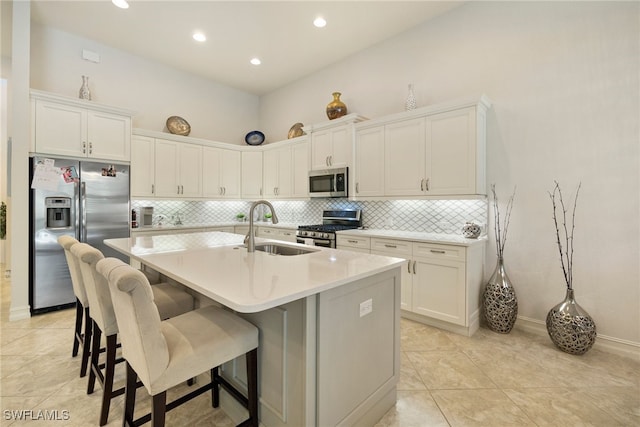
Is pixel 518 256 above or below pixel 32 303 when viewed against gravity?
above

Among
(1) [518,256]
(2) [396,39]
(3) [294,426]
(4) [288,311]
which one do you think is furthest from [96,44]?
(1) [518,256]

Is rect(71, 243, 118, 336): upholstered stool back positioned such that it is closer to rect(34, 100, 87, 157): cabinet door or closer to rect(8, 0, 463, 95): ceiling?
rect(34, 100, 87, 157): cabinet door

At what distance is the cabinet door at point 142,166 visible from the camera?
13.6ft

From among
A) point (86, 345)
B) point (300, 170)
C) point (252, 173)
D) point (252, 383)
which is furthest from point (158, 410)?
point (252, 173)

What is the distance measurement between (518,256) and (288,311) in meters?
2.73

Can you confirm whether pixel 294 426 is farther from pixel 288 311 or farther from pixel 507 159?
pixel 507 159

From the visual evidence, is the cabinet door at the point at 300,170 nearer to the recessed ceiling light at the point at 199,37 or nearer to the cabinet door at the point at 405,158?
the cabinet door at the point at 405,158

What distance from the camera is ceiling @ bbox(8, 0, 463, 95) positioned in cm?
328

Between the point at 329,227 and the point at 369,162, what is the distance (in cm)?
103

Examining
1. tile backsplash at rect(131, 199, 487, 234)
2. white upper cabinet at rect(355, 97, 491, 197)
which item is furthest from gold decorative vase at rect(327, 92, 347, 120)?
tile backsplash at rect(131, 199, 487, 234)

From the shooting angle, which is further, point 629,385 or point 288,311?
point 629,385

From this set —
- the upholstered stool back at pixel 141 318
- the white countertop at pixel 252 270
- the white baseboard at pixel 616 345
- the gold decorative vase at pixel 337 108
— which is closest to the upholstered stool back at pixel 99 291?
the white countertop at pixel 252 270

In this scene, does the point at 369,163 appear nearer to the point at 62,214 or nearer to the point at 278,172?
the point at 278,172

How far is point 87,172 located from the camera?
3.48m
